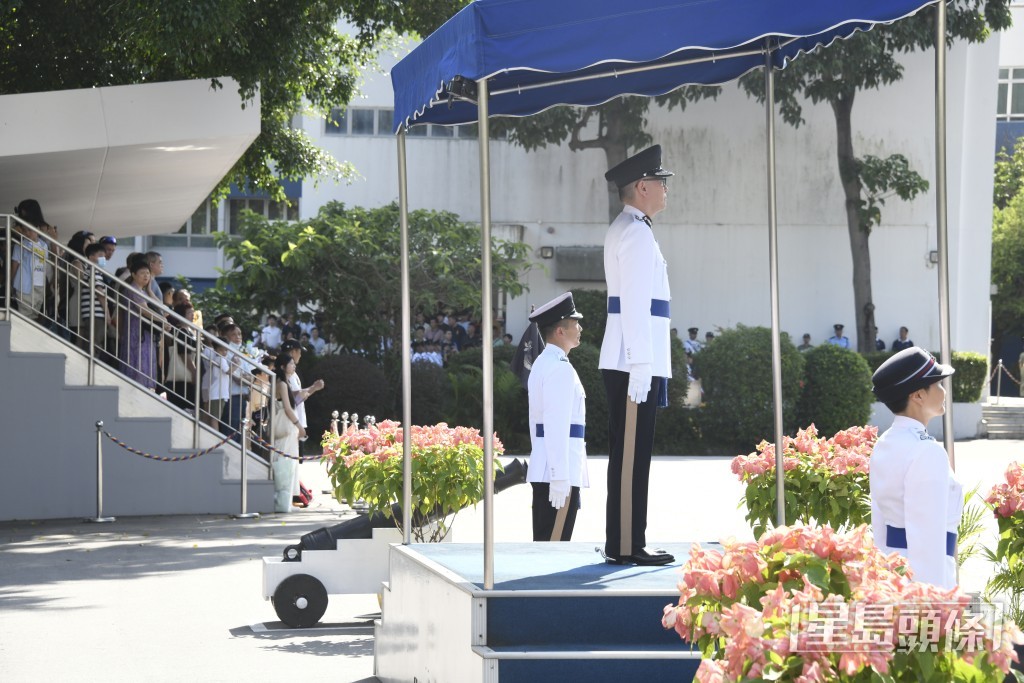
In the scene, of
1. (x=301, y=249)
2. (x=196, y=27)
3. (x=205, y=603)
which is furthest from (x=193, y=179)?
(x=205, y=603)

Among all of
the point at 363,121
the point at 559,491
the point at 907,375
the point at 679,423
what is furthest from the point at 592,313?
the point at 907,375

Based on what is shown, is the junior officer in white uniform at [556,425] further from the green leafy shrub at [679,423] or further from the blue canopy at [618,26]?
the green leafy shrub at [679,423]

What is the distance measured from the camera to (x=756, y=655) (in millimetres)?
3139

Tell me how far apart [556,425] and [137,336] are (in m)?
9.05

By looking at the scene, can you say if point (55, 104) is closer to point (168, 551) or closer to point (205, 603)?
point (168, 551)

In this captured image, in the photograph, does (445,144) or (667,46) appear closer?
(667,46)

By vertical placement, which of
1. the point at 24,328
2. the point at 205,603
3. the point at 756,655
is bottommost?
the point at 205,603

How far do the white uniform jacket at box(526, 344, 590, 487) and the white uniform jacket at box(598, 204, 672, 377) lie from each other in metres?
1.91

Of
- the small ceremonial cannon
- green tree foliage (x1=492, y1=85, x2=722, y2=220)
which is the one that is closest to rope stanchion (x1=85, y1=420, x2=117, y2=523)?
the small ceremonial cannon

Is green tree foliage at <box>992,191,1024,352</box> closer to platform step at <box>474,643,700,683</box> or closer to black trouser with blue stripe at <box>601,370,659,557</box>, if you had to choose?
black trouser with blue stripe at <box>601,370,659,557</box>

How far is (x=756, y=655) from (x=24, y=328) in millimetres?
13926

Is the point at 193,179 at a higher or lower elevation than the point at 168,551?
higher

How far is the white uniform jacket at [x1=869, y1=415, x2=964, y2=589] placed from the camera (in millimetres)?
4688

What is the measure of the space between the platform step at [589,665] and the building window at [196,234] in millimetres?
39022
